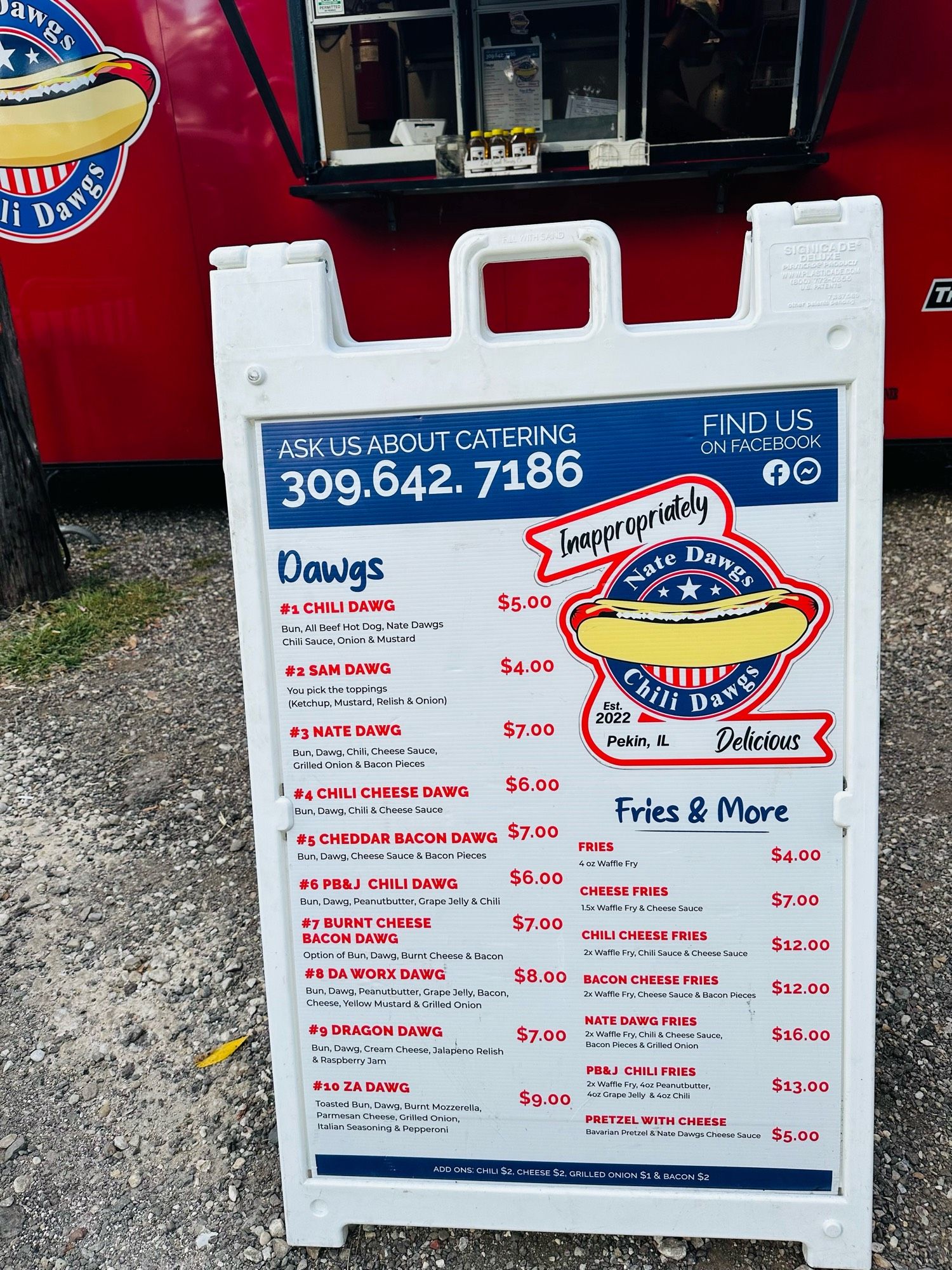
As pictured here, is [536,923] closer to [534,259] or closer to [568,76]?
[534,259]

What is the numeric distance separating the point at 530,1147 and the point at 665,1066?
279 millimetres

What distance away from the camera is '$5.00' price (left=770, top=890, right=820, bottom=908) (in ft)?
4.97

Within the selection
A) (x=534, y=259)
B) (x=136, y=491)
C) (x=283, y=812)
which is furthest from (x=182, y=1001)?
(x=136, y=491)

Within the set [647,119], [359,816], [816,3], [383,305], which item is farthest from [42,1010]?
[816,3]

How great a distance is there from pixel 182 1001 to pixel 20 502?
3.47 metres

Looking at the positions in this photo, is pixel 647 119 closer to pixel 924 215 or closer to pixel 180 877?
pixel 924 215

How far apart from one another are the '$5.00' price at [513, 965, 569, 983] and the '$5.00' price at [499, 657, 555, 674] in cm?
50

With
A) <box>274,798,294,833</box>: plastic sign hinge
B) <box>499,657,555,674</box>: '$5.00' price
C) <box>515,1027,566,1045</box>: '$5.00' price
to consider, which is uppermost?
<box>499,657,555,674</box>: '$5.00' price

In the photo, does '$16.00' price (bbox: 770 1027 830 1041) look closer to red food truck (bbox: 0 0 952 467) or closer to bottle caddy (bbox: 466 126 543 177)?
red food truck (bbox: 0 0 952 467)

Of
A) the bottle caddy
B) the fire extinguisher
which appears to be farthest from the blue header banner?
the fire extinguisher

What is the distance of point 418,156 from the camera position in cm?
502

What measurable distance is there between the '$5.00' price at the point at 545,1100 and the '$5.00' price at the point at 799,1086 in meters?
0.34

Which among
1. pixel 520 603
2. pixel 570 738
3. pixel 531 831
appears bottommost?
pixel 531 831

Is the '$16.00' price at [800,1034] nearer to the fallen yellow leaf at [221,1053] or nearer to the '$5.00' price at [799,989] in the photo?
the '$5.00' price at [799,989]
